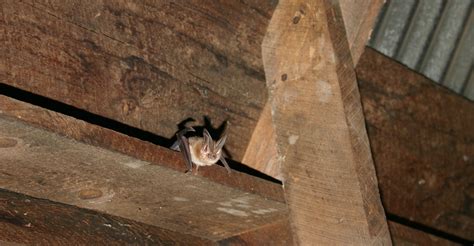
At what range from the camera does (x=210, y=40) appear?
9.23 ft

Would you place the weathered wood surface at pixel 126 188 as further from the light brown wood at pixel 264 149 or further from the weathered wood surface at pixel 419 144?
the weathered wood surface at pixel 419 144

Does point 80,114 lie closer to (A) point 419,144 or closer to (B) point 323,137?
(B) point 323,137

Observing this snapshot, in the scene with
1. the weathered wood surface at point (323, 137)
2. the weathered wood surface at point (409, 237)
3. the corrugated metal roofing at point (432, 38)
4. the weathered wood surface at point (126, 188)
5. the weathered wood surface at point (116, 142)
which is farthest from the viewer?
the corrugated metal roofing at point (432, 38)

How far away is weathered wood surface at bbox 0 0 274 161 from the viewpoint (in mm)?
2334

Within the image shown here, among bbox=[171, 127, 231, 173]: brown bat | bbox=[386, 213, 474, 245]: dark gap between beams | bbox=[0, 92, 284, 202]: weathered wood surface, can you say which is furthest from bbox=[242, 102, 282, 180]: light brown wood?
bbox=[386, 213, 474, 245]: dark gap between beams

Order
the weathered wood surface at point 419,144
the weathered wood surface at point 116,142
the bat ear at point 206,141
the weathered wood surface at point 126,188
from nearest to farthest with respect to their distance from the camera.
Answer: the weathered wood surface at point 116,142 < the weathered wood surface at point 126,188 < the bat ear at point 206,141 < the weathered wood surface at point 419,144

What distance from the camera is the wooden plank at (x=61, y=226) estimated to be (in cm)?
220

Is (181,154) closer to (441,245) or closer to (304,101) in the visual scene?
(304,101)

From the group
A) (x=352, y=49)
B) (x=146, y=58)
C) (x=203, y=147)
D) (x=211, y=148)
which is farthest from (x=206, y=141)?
(x=352, y=49)

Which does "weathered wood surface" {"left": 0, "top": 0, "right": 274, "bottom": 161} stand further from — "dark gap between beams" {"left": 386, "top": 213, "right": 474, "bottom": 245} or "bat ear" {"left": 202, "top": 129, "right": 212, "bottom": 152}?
"dark gap between beams" {"left": 386, "top": 213, "right": 474, "bottom": 245}

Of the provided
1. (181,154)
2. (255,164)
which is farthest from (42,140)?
(255,164)

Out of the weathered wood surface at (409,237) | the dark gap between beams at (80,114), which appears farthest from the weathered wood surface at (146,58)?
the weathered wood surface at (409,237)

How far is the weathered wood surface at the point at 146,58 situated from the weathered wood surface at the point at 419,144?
0.59 meters

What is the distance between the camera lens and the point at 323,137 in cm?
240
